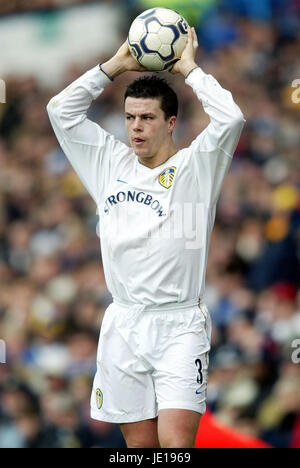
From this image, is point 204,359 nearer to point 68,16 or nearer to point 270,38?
point 270,38

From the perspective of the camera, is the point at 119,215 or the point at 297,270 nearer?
the point at 119,215

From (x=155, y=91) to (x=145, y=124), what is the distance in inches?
8.4

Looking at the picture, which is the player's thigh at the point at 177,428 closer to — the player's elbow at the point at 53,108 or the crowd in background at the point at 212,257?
the player's elbow at the point at 53,108

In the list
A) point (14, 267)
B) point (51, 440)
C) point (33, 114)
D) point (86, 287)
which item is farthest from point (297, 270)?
point (33, 114)

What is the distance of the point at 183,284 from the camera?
14.8 feet

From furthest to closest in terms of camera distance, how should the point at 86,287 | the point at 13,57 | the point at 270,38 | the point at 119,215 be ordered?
the point at 13,57, the point at 270,38, the point at 86,287, the point at 119,215

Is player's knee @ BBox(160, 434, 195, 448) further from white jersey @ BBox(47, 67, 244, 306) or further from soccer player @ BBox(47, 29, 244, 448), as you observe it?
white jersey @ BBox(47, 67, 244, 306)

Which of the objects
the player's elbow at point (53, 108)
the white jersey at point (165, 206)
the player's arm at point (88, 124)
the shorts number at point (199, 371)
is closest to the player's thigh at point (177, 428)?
the shorts number at point (199, 371)

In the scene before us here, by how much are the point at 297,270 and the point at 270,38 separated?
4.27m

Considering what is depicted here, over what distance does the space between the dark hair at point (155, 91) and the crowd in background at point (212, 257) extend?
3.34m

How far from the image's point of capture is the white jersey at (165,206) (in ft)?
14.6

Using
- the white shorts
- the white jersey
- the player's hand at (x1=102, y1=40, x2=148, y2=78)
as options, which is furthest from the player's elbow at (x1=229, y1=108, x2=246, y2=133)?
the white shorts

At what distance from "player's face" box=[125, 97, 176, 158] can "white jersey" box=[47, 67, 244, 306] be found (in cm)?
14

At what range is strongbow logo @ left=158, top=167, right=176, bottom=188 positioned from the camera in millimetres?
4543
